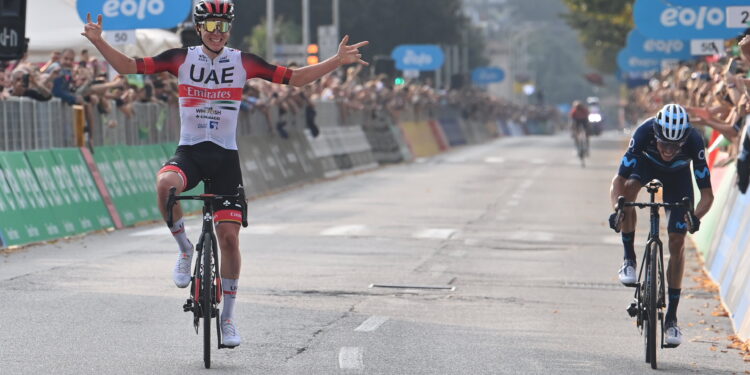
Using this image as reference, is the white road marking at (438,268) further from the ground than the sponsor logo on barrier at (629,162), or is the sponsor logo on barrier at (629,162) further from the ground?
the sponsor logo on barrier at (629,162)

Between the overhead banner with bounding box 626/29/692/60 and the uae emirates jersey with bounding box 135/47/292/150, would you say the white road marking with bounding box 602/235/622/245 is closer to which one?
the uae emirates jersey with bounding box 135/47/292/150

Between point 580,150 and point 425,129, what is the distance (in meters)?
13.3

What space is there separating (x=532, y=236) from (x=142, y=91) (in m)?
7.13

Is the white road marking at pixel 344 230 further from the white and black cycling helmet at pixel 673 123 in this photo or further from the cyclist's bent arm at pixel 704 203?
the white and black cycling helmet at pixel 673 123

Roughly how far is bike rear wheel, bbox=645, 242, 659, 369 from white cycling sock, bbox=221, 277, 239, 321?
2.60m

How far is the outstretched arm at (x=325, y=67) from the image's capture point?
10180 mm

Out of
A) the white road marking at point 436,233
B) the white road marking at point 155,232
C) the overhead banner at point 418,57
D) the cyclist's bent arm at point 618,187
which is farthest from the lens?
the overhead banner at point 418,57

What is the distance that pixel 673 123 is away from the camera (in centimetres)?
1047

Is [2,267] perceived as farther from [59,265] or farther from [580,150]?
[580,150]

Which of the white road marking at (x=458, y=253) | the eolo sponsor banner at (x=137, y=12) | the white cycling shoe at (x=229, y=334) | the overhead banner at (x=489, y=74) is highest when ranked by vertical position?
the eolo sponsor banner at (x=137, y=12)

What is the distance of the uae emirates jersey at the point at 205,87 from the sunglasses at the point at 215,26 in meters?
0.15

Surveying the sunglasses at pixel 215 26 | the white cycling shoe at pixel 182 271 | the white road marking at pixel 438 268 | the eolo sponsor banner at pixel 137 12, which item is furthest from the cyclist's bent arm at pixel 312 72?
the eolo sponsor banner at pixel 137 12

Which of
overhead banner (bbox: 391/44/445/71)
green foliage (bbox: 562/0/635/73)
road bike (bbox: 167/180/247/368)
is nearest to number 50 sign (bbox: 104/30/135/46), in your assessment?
road bike (bbox: 167/180/247/368)

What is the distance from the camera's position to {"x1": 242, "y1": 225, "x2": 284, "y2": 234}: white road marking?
21891 mm
